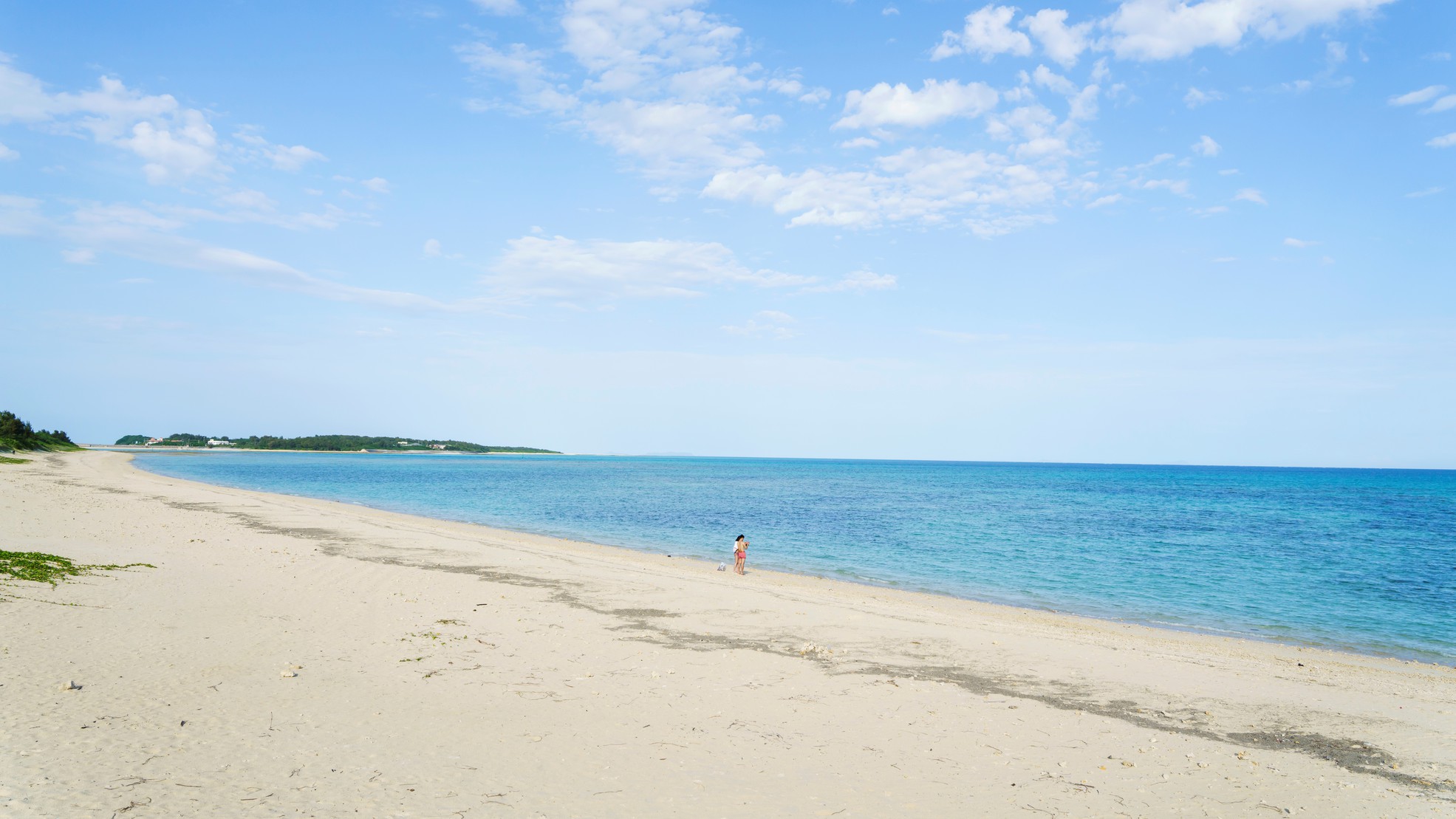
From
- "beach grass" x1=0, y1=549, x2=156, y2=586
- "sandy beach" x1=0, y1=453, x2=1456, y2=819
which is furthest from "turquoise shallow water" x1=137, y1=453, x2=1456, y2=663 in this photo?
"beach grass" x1=0, y1=549, x2=156, y2=586

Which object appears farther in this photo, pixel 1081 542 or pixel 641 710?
pixel 1081 542

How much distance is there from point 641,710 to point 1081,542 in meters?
36.4

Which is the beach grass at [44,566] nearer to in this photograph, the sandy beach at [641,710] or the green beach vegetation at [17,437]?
the sandy beach at [641,710]

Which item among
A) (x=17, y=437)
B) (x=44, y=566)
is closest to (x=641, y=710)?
(x=44, y=566)

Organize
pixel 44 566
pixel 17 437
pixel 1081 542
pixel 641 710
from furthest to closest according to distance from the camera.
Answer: pixel 17 437
pixel 1081 542
pixel 44 566
pixel 641 710

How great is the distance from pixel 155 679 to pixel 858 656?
9.71 m

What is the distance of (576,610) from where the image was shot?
15.5 meters

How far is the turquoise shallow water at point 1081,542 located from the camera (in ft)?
74.9

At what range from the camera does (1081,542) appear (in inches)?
1561

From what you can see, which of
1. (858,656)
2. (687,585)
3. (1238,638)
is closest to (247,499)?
(687,585)

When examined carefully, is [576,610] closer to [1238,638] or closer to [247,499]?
[1238,638]

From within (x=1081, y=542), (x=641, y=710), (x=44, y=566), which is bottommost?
(x=1081, y=542)

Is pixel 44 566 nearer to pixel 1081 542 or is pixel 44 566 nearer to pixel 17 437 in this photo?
pixel 1081 542

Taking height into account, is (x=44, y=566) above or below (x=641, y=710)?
above
